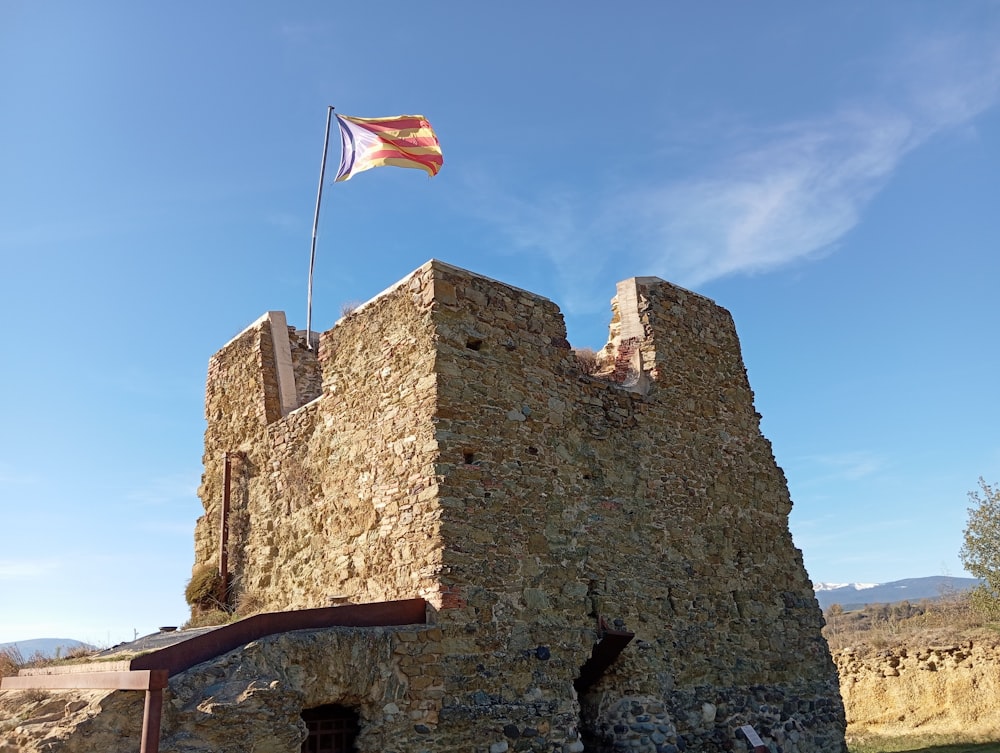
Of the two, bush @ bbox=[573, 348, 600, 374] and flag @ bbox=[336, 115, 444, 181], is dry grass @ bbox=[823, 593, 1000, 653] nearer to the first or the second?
bush @ bbox=[573, 348, 600, 374]

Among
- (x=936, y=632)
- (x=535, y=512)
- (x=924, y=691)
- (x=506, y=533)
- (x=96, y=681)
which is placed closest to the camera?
(x=96, y=681)

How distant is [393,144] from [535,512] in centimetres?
574

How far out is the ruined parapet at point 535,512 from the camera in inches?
320

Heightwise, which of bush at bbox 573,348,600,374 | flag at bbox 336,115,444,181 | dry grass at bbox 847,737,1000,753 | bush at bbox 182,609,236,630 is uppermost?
flag at bbox 336,115,444,181

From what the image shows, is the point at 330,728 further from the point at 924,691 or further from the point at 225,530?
the point at 924,691

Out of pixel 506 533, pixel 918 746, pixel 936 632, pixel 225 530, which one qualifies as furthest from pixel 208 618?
pixel 936 632

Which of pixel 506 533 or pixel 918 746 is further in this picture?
pixel 918 746

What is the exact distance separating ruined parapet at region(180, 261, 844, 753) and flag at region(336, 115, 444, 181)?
265 cm

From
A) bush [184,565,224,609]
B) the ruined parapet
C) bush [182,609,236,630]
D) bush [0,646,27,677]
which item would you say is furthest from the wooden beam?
bush [184,565,224,609]

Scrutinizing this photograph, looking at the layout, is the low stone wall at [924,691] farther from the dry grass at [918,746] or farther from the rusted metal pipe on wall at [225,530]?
the rusted metal pipe on wall at [225,530]

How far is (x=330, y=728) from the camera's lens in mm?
7215

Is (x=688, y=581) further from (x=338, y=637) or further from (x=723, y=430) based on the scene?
(x=338, y=637)

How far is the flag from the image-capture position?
11.4 meters

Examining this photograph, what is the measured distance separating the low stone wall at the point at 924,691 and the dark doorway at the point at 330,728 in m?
14.4
